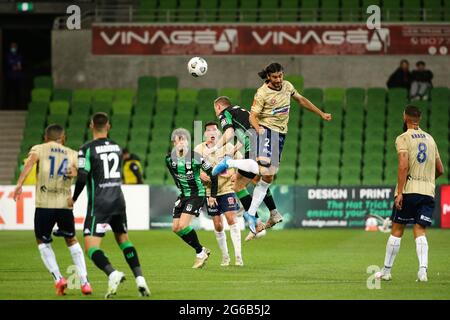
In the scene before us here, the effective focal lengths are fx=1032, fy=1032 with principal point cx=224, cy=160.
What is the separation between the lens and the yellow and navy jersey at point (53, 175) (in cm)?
1232

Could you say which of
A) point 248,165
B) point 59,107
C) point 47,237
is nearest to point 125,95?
point 59,107

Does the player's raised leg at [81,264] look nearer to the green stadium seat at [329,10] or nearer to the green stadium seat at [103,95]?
the green stadium seat at [103,95]

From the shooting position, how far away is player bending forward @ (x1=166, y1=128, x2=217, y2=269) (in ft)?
52.0

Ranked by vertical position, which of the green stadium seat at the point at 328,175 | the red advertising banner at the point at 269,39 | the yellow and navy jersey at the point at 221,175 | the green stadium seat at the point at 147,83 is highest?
the red advertising banner at the point at 269,39

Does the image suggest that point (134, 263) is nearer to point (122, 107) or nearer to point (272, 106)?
point (272, 106)

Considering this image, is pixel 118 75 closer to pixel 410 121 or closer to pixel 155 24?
pixel 155 24

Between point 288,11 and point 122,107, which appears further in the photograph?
point 288,11

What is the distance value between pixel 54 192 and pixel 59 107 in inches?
713

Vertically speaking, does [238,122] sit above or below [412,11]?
below

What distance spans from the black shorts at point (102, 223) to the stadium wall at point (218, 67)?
63.0 feet

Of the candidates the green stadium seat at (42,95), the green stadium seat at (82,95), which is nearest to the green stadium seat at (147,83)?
the green stadium seat at (82,95)

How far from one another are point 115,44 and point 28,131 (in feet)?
12.2

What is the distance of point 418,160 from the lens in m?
13.6
